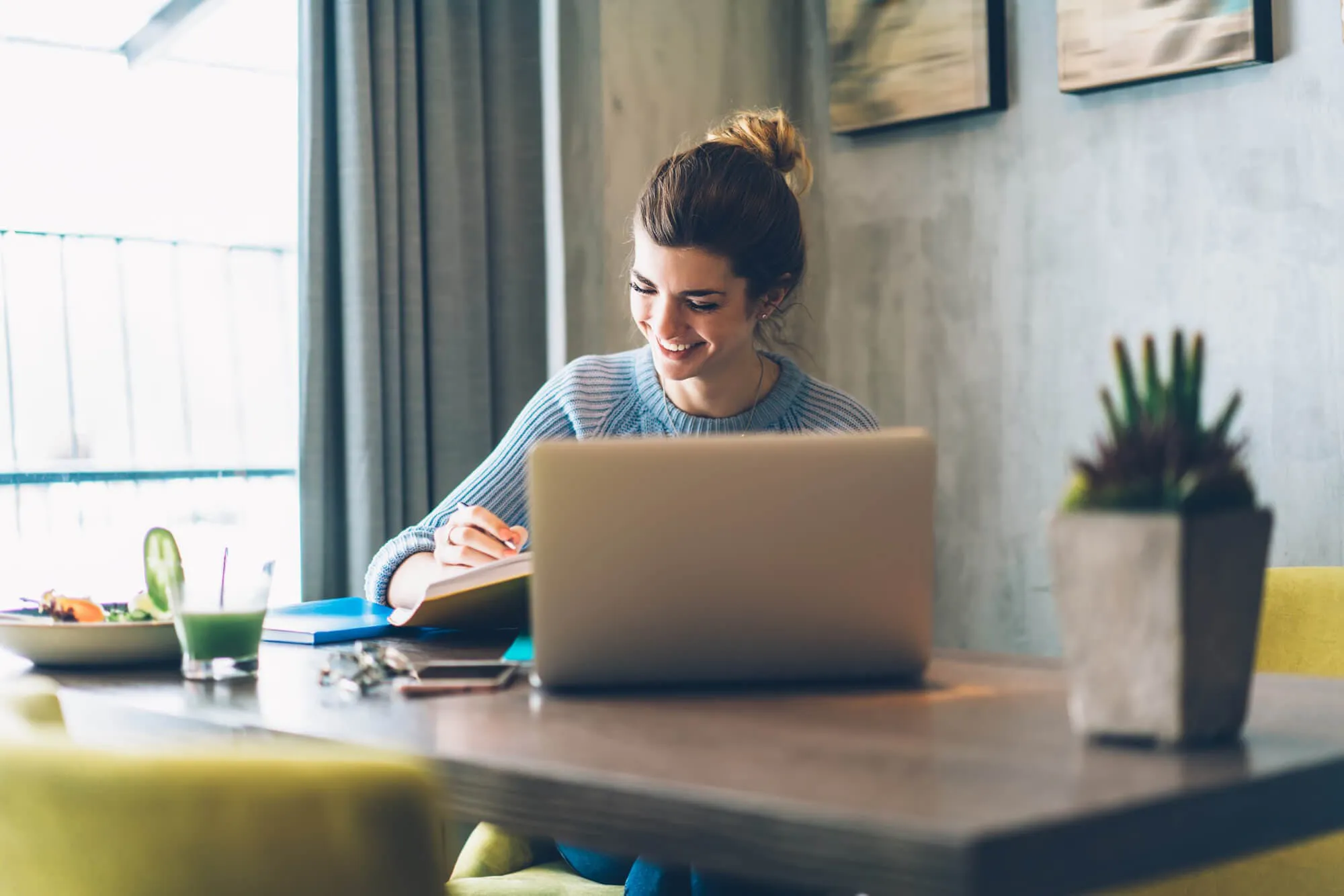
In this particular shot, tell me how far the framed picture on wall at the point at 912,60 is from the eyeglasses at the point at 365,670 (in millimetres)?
2117

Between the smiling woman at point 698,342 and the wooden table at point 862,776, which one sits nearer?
the wooden table at point 862,776

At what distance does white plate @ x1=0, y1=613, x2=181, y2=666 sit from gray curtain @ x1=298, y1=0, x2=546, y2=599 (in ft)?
4.70

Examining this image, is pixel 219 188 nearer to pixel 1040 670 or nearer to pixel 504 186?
pixel 504 186

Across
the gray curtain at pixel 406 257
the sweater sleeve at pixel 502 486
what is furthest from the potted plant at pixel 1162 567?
the gray curtain at pixel 406 257

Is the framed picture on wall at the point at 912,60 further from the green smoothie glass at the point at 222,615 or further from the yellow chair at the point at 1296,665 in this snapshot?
the green smoothie glass at the point at 222,615

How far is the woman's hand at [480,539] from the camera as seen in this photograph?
1.63 metres

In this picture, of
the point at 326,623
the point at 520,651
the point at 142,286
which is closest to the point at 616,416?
the point at 326,623

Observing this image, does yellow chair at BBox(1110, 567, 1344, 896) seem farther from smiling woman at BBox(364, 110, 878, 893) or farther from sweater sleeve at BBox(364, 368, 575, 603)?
sweater sleeve at BBox(364, 368, 575, 603)

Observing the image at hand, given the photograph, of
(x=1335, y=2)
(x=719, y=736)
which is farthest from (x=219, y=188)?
(x=719, y=736)

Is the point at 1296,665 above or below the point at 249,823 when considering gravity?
below

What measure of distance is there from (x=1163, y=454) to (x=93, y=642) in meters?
0.98

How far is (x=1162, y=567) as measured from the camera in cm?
82

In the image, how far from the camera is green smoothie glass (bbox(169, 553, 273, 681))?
4.02 ft

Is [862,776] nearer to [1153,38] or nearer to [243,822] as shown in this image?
[243,822]
